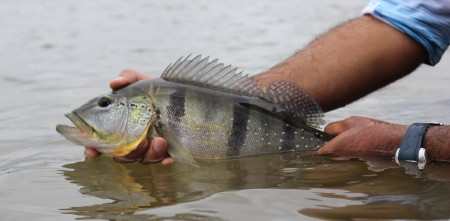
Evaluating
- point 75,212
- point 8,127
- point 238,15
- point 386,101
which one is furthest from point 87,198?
point 238,15

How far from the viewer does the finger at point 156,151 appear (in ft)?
12.9

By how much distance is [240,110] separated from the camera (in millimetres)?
4055

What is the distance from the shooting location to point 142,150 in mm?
4008

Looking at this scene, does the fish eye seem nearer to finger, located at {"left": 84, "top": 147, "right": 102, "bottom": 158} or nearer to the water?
finger, located at {"left": 84, "top": 147, "right": 102, "bottom": 158}

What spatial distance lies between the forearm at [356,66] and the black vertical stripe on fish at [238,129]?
61cm

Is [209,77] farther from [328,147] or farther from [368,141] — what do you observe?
[368,141]

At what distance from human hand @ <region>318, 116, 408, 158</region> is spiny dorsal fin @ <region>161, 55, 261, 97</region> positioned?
577 mm

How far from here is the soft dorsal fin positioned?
4.16m

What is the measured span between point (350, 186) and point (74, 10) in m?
14.0

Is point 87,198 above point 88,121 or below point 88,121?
below

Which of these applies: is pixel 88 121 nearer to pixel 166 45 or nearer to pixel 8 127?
pixel 8 127

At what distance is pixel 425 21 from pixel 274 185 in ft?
5.53

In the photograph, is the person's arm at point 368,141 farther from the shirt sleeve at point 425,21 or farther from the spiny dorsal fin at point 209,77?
the shirt sleeve at point 425,21

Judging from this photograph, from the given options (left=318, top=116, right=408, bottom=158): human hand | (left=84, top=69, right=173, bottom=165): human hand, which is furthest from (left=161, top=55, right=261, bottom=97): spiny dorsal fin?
(left=318, top=116, right=408, bottom=158): human hand
